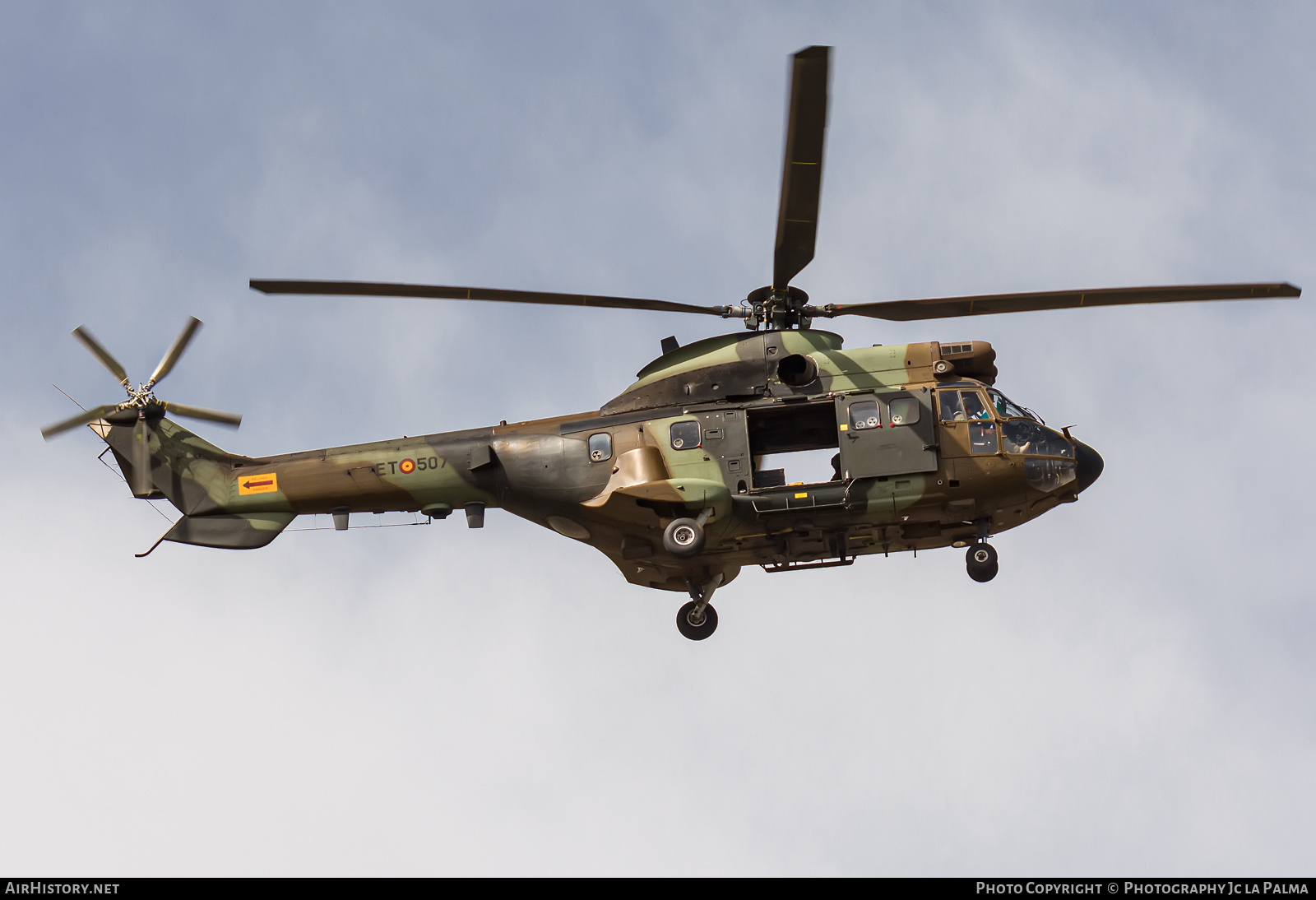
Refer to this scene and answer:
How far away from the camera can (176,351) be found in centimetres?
2895

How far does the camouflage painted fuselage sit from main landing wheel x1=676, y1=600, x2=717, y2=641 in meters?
0.61

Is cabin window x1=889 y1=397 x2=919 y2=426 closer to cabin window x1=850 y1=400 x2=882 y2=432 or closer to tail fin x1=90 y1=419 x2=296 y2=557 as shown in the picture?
cabin window x1=850 y1=400 x2=882 y2=432

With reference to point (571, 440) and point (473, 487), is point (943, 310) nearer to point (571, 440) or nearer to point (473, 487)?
point (571, 440)

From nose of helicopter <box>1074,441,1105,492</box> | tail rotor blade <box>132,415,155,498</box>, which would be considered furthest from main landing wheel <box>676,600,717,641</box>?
tail rotor blade <box>132,415,155,498</box>

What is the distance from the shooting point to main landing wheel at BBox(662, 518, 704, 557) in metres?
25.3

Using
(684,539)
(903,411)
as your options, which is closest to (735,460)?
(684,539)

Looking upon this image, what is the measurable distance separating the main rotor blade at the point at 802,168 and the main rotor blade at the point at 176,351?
11041 mm

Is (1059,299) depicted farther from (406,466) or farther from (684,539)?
(406,466)

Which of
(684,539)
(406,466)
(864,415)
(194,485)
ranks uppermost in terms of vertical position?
(864,415)

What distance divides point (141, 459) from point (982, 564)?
15.6 m

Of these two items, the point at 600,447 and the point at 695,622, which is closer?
the point at 600,447

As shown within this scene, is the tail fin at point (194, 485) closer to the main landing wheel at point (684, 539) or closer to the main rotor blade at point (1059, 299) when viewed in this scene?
the main landing wheel at point (684, 539)

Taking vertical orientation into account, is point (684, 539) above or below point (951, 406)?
below
